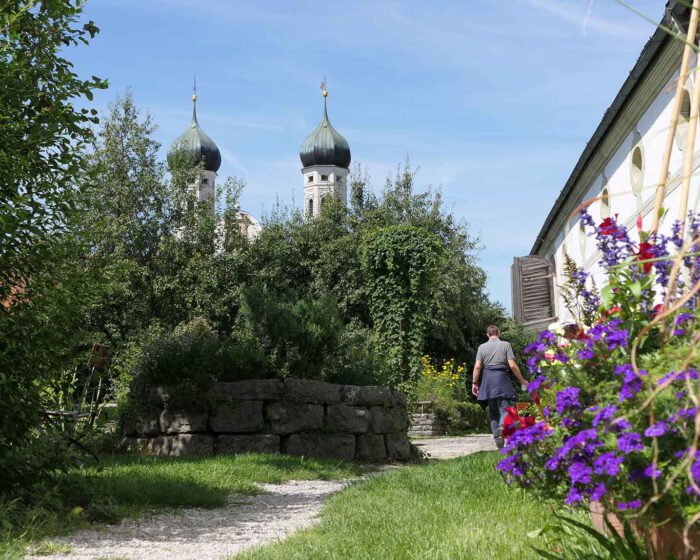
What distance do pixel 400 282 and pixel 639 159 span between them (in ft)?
19.8

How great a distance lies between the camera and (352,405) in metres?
12.3

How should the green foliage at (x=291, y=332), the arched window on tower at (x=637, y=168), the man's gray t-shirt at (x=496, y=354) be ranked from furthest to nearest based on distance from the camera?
the arched window on tower at (x=637, y=168)
the green foliage at (x=291, y=332)
the man's gray t-shirt at (x=496, y=354)

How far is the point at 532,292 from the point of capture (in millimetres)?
25172

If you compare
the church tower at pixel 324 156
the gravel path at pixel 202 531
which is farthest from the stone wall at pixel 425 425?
the church tower at pixel 324 156

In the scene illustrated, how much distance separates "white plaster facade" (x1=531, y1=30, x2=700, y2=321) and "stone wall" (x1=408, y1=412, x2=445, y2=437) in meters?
5.53

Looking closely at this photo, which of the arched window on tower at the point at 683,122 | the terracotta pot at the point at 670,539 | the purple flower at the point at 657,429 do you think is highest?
the arched window on tower at the point at 683,122

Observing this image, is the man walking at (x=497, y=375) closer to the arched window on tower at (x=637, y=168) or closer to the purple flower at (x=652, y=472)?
the arched window on tower at (x=637, y=168)

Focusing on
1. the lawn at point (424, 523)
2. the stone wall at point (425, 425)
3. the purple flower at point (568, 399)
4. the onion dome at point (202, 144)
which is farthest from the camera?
the onion dome at point (202, 144)

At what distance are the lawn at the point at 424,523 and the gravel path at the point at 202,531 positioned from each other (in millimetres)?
369

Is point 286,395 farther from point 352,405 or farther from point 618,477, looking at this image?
point 618,477

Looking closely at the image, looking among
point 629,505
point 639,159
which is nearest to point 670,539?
point 629,505

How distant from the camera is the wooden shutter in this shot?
2491 cm

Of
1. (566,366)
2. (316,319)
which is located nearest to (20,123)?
(566,366)

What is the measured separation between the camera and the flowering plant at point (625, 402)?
7.66 ft
